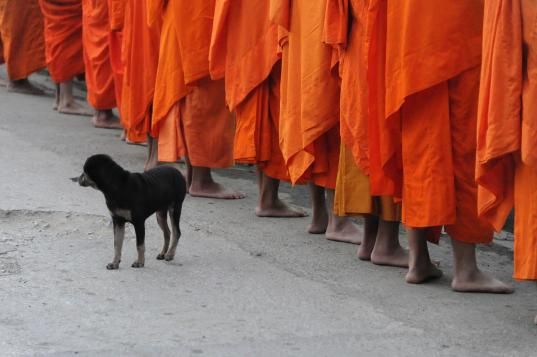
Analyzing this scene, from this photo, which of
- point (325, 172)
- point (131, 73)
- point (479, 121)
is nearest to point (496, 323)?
point (479, 121)

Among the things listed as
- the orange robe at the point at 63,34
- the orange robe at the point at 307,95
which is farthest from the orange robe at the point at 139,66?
the orange robe at the point at 63,34

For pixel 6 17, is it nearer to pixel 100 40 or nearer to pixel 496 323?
pixel 100 40

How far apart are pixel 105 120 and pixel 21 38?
217cm

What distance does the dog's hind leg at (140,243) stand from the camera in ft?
20.1

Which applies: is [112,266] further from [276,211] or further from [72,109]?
[72,109]

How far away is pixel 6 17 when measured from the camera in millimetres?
13305

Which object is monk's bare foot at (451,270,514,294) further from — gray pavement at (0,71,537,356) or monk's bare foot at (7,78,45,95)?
monk's bare foot at (7,78,45,95)

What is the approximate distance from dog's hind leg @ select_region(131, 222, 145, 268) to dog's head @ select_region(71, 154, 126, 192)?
0.80 ft

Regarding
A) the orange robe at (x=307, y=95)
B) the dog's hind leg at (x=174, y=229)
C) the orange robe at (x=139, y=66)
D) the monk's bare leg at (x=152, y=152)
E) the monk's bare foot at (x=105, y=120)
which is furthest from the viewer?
the monk's bare foot at (x=105, y=120)

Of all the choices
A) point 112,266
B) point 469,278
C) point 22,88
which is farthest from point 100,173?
point 22,88

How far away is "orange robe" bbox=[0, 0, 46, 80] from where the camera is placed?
43.5ft

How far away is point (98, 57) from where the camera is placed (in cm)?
1144

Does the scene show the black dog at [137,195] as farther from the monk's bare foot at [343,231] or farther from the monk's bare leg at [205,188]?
the monk's bare leg at [205,188]

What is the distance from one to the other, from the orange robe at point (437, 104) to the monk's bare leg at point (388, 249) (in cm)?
60
